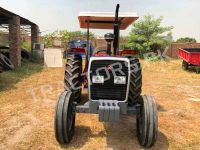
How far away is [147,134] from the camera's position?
16.4 ft

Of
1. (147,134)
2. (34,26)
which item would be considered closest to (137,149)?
(147,134)

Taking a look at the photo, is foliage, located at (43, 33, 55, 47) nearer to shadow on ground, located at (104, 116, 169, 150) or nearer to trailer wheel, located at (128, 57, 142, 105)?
shadow on ground, located at (104, 116, 169, 150)

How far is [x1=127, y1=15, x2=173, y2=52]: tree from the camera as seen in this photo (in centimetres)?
2497

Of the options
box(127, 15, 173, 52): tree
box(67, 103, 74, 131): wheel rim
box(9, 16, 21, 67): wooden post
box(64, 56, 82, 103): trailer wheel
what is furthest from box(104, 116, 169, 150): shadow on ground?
box(127, 15, 173, 52): tree

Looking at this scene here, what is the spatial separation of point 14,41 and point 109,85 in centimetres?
1207

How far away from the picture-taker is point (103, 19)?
7.22 meters

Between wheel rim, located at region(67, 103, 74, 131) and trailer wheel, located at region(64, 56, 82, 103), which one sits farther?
trailer wheel, located at region(64, 56, 82, 103)

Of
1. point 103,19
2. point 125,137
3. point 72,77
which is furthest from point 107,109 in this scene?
point 103,19

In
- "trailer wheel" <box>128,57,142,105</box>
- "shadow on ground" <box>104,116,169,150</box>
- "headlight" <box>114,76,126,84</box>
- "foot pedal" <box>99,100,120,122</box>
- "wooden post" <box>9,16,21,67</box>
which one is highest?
"wooden post" <box>9,16,21,67</box>

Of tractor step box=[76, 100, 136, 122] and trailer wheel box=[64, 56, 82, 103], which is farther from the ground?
trailer wheel box=[64, 56, 82, 103]

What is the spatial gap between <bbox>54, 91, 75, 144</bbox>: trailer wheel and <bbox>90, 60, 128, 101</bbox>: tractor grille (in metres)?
0.48

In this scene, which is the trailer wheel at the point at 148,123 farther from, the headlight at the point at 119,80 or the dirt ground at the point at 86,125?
the headlight at the point at 119,80

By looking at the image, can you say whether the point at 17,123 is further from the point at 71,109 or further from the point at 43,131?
the point at 71,109

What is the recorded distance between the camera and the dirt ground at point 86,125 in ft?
17.5
